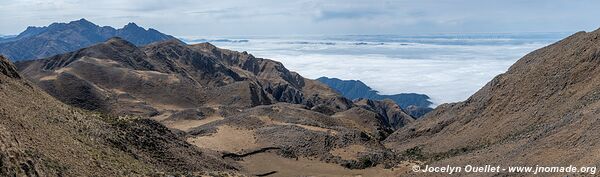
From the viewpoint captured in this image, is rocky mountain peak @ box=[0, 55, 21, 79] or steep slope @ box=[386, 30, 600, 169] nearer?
steep slope @ box=[386, 30, 600, 169]

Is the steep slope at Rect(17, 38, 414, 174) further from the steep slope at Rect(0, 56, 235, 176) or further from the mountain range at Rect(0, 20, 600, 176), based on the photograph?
the steep slope at Rect(0, 56, 235, 176)

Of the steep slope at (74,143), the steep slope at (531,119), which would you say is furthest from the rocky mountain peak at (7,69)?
the steep slope at (531,119)

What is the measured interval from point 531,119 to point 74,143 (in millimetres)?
39516

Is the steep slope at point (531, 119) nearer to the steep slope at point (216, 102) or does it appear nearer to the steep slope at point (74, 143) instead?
the steep slope at point (216, 102)

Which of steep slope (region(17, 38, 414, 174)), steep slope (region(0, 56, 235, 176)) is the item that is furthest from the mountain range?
steep slope (region(17, 38, 414, 174))

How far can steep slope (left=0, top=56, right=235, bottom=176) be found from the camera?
24.6m

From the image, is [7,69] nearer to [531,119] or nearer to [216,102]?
[531,119]

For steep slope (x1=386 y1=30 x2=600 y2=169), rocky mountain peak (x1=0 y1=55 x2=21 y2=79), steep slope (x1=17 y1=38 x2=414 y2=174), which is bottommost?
steep slope (x1=17 y1=38 x2=414 y2=174)

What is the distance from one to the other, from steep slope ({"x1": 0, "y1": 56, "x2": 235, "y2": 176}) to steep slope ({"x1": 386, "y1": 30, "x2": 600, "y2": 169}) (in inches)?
900

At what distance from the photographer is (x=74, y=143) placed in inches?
1166

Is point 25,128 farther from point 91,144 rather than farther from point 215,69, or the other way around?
point 215,69

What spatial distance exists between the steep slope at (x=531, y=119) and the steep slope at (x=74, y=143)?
22871 mm

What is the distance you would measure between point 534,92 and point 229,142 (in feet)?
107

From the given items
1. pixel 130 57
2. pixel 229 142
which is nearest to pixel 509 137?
pixel 229 142
